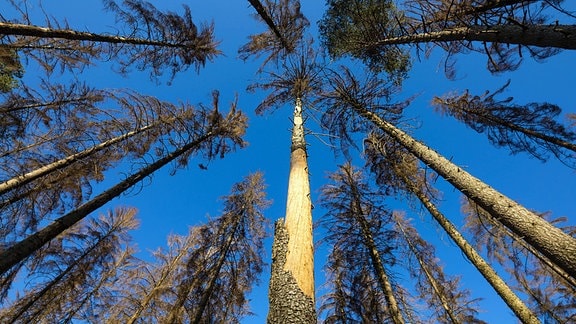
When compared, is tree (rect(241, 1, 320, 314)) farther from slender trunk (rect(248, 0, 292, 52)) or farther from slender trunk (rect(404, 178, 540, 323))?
slender trunk (rect(404, 178, 540, 323))

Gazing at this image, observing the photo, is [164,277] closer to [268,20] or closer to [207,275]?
[207,275]

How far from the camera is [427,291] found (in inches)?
370

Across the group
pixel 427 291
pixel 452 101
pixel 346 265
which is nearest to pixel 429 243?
pixel 427 291

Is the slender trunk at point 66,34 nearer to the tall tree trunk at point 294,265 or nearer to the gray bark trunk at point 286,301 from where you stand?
the tall tree trunk at point 294,265

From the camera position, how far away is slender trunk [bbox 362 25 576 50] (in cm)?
347

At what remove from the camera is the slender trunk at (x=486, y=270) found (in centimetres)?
598

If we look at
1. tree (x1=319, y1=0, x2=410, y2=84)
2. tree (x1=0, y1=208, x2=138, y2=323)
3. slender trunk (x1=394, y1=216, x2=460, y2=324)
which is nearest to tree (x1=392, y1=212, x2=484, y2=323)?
slender trunk (x1=394, y1=216, x2=460, y2=324)

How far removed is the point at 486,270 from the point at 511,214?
3.79m

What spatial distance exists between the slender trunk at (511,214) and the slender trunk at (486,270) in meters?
2.89

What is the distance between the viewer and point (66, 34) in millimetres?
6027

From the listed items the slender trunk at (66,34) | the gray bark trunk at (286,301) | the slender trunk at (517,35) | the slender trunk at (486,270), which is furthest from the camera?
the slender trunk at (486,270)

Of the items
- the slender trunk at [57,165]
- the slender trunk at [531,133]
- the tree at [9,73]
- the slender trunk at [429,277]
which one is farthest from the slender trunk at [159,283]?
the slender trunk at [531,133]

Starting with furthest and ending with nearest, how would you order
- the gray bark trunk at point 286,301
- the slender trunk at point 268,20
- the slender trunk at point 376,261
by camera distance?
the slender trunk at point 376,261 → the slender trunk at point 268,20 → the gray bark trunk at point 286,301

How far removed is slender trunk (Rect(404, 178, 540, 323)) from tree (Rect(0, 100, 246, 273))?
6712 millimetres
